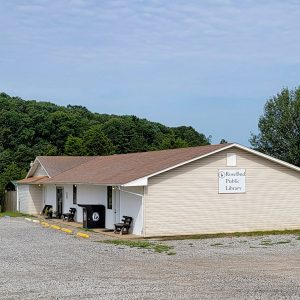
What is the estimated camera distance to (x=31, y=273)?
13828 mm

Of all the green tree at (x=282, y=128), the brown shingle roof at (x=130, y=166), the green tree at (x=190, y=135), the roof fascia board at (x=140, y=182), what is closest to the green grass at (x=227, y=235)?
the roof fascia board at (x=140, y=182)

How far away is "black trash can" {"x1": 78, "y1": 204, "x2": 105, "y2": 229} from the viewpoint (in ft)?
91.4

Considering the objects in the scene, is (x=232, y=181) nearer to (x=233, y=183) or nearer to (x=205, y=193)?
(x=233, y=183)

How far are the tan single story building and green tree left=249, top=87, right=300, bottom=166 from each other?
24.9 metres

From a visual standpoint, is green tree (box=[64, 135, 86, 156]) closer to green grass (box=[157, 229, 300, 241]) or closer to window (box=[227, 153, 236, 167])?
window (box=[227, 153, 236, 167])

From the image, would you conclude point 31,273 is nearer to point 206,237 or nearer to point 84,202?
point 206,237

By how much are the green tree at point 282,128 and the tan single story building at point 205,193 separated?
24910mm

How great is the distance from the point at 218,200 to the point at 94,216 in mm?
6098

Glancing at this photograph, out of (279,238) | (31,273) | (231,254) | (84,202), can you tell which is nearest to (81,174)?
(84,202)

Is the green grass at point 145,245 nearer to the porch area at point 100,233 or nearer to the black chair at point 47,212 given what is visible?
the porch area at point 100,233

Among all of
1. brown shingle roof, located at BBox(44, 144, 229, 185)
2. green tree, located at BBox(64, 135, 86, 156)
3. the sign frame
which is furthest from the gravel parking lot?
green tree, located at BBox(64, 135, 86, 156)

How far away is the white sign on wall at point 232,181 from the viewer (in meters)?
24.9

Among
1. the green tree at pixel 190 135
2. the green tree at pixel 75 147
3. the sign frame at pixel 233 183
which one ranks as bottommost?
the sign frame at pixel 233 183

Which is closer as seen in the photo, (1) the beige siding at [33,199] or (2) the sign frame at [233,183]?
(2) the sign frame at [233,183]
